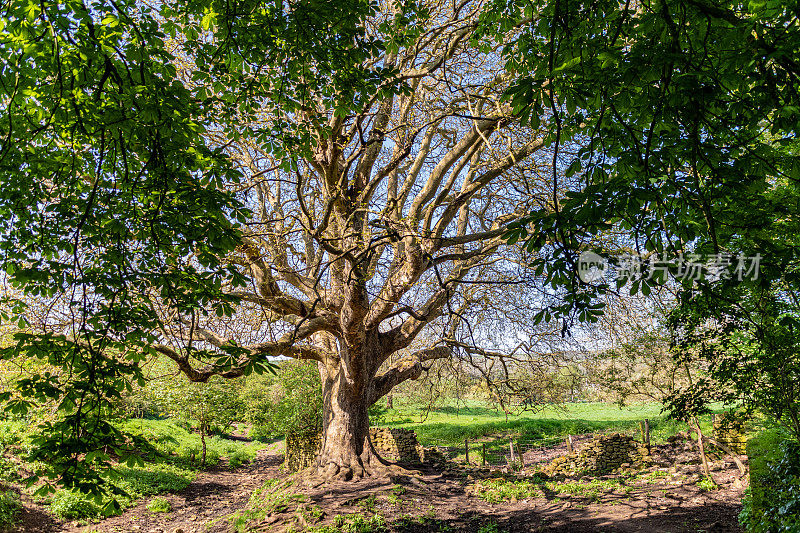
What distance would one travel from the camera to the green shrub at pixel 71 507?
8.73 m

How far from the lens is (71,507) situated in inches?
→ 350

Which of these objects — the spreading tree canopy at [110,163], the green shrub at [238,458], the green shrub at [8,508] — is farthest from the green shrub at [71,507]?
the green shrub at [238,458]

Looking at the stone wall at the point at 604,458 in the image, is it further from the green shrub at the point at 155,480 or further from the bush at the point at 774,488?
the green shrub at the point at 155,480

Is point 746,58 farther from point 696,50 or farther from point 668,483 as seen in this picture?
point 668,483

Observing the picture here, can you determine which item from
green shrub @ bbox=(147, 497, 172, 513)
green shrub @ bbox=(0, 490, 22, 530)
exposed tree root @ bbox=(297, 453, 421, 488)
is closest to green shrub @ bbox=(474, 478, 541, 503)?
exposed tree root @ bbox=(297, 453, 421, 488)

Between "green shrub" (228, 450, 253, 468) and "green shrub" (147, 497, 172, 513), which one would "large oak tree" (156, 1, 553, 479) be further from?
"green shrub" (228, 450, 253, 468)

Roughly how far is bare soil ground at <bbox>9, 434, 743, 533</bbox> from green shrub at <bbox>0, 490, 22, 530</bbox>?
274 mm

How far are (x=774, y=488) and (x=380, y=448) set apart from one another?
11.5 m

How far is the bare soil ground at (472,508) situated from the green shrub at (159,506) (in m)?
0.12

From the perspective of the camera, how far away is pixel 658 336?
9625 mm

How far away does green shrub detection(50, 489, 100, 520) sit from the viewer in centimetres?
873

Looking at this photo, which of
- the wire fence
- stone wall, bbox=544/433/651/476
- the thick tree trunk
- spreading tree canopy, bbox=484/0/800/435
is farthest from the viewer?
the wire fence

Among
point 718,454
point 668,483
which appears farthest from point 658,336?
point 718,454

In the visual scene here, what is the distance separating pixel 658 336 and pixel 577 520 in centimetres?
415
